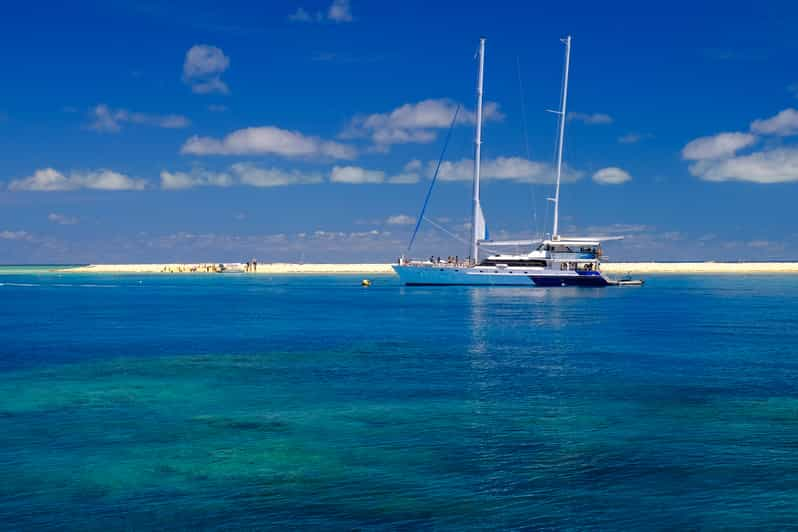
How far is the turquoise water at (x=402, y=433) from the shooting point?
63.5 ft

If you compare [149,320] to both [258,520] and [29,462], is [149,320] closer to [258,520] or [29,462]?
[29,462]

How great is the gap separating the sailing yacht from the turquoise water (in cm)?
8285

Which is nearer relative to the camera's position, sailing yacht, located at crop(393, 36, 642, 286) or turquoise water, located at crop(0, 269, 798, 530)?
turquoise water, located at crop(0, 269, 798, 530)

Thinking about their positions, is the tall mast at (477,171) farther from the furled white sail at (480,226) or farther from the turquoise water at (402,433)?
the turquoise water at (402,433)

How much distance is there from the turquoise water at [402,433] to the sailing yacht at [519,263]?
272 ft

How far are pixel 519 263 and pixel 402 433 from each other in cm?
11839

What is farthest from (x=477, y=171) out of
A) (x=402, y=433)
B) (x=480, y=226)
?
(x=402, y=433)

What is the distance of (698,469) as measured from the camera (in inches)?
887

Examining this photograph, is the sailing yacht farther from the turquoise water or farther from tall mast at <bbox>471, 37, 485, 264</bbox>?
the turquoise water

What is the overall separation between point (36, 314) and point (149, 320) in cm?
1817

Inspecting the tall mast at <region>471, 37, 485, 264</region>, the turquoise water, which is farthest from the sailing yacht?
the turquoise water

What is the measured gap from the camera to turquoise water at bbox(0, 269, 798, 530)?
1936cm

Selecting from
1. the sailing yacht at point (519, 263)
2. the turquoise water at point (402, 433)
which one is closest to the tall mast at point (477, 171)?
the sailing yacht at point (519, 263)

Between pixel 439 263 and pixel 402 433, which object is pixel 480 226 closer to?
pixel 439 263
